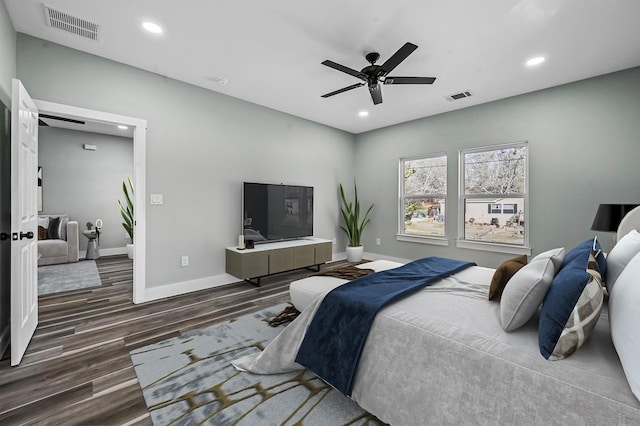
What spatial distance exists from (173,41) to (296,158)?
2487 millimetres

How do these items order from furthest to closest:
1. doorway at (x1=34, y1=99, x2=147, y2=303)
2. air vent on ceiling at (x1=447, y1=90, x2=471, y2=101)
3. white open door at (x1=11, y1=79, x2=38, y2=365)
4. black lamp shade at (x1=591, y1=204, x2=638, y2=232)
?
1. air vent on ceiling at (x1=447, y1=90, x2=471, y2=101)
2. doorway at (x1=34, y1=99, x2=147, y2=303)
3. black lamp shade at (x1=591, y1=204, x2=638, y2=232)
4. white open door at (x1=11, y1=79, x2=38, y2=365)

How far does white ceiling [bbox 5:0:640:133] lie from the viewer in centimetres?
223

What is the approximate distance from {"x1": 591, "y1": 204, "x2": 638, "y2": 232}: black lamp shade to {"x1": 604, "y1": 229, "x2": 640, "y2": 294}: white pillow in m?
1.44

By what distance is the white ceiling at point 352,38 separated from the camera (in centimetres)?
223

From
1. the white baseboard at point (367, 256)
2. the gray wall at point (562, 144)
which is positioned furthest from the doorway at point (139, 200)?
the gray wall at point (562, 144)

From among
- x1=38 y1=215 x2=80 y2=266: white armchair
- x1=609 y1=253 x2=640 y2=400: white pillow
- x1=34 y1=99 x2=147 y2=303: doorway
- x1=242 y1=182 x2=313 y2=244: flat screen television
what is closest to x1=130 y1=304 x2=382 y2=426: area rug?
x1=609 y1=253 x2=640 y2=400: white pillow

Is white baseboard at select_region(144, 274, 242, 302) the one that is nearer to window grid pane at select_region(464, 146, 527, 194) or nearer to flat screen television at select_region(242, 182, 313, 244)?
flat screen television at select_region(242, 182, 313, 244)

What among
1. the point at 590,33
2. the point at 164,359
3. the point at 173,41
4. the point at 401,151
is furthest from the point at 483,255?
the point at 173,41

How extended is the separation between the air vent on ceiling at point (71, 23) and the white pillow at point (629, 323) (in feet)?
12.5

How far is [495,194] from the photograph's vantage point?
4.21 m

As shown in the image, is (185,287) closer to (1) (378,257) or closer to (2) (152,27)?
(2) (152,27)

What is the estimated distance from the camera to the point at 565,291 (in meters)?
1.12

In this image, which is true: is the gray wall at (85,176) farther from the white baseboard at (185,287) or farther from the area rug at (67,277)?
the white baseboard at (185,287)

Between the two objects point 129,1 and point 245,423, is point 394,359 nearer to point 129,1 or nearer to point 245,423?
point 245,423
